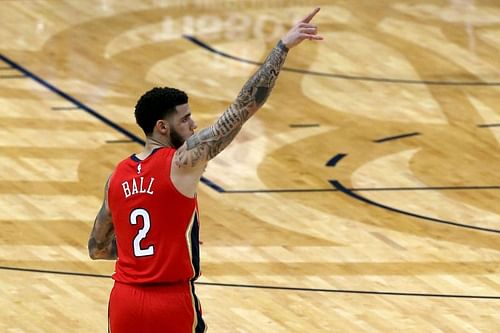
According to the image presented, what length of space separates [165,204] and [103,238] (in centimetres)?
54

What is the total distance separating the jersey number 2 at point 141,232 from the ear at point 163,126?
0.33 meters

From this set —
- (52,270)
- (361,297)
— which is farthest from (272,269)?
(52,270)

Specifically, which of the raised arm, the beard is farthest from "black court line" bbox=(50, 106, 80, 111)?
the raised arm

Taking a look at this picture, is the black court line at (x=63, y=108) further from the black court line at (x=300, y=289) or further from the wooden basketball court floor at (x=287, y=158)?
the black court line at (x=300, y=289)

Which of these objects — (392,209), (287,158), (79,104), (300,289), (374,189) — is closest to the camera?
(300,289)

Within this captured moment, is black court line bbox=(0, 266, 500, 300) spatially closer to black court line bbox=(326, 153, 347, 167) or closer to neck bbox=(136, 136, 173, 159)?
black court line bbox=(326, 153, 347, 167)

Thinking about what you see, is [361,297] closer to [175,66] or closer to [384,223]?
[384,223]

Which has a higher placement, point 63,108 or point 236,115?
point 236,115

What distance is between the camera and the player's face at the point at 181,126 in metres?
6.06

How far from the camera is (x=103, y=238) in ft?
21.2

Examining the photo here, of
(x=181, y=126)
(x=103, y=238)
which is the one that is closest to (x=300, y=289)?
(x=103, y=238)

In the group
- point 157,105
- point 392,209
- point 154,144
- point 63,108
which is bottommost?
point 63,108

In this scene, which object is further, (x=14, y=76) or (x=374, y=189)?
(x=14, y=76)

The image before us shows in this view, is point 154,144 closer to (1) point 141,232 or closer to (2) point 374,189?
(1) point 141,232
